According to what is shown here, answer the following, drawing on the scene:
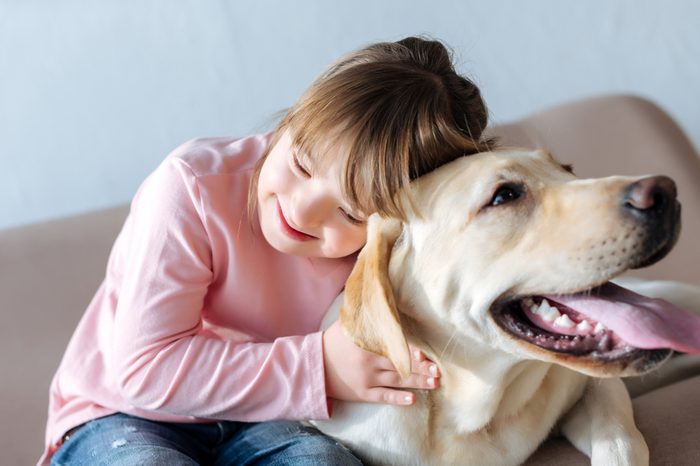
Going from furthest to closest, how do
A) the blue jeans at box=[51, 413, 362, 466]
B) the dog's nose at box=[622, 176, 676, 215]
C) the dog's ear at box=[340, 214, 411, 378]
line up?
the blue jeans at box=[51, 413, 362, 466], the dog's ear at box=[340, 214, 411, 378], the dog's nose at box=[622, 176, 676, 215]

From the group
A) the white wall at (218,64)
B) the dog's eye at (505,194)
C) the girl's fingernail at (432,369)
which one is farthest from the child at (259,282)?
the white wall at (218,64)

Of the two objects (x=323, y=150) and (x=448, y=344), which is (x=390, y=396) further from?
(x=323, y=150)

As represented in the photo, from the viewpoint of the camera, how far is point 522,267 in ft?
3.86

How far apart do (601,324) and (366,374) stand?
0.38m

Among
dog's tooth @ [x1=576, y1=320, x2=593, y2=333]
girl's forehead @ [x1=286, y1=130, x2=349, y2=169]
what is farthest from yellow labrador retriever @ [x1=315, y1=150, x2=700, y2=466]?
girl's forehead @ [x1=286, y1=130, x2=349, y2=169]

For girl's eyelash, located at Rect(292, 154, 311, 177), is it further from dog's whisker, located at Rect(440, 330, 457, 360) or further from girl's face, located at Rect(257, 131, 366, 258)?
dog's whisker, located at Rect(440, 330, 457, 360)

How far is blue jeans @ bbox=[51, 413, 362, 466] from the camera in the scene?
4.68ft

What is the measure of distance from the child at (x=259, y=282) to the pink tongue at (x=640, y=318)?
264 mm

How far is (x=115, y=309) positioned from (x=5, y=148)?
1452mm

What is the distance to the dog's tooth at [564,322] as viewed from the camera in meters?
1.19

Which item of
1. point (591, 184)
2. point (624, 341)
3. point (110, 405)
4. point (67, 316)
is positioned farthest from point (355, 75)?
point (67, 316)

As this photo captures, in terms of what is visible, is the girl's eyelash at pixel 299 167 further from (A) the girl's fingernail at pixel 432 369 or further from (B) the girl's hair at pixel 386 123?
(A) the girl's fingernail at pixel 432 369

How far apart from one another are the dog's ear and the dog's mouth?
0.45 ft

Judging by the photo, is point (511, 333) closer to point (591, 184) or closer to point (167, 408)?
point (591, 184)
